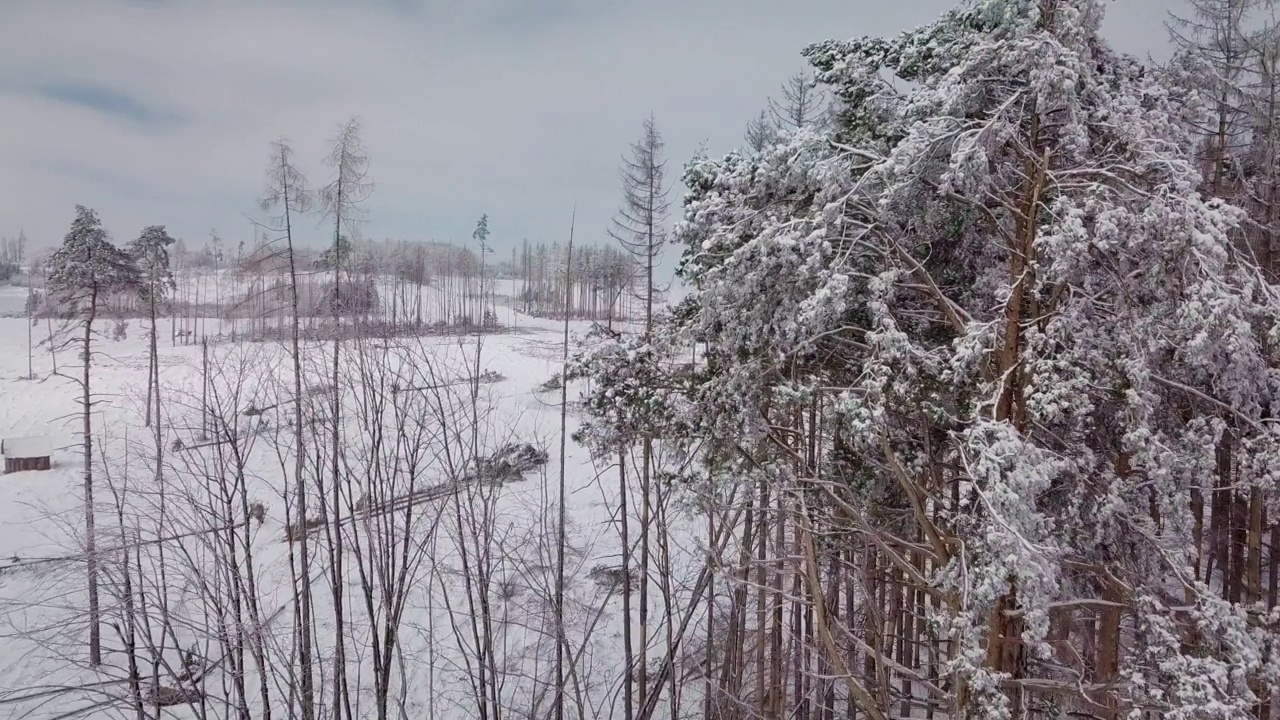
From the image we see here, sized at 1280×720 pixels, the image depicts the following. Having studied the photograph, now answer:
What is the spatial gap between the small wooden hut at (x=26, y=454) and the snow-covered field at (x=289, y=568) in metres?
0.52

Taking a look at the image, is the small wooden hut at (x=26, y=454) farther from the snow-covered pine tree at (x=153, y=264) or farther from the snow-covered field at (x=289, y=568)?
the snow-covered pine tree at (x=153, y=264)

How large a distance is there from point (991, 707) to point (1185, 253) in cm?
318

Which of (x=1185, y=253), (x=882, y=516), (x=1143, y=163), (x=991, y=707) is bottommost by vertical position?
(x=991, y=707)

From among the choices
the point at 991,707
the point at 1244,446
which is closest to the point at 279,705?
the point at 991,707

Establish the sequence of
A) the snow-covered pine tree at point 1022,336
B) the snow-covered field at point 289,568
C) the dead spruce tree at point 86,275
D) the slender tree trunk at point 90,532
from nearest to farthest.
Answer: the snow-covered pine tree at point 1022,336 < the snow-covered field at point 289,568 < the slender tree trunk at point 90,532 < the dead spruce tree at point 86,275

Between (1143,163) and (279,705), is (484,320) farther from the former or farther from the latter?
(1143,163)

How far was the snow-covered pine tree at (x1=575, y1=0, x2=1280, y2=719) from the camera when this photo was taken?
4008 millimetres

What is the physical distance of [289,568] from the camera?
14.7 meters

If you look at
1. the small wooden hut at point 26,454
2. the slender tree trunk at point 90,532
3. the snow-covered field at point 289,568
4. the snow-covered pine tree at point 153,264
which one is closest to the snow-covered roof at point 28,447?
→ the small wooden hut at point 26,454

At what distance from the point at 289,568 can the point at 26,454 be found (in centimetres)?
1172

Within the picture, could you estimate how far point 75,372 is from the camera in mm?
31125

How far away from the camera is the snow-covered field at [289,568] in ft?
30.2

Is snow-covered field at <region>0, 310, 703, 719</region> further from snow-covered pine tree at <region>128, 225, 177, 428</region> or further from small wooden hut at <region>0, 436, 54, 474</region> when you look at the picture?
snow-covered pine tree at <region>128, 225, 177, 428</region>

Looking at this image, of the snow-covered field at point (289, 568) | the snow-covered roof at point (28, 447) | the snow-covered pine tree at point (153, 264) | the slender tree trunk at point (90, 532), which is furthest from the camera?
the snow-covered pine tree at point (153, 264)
